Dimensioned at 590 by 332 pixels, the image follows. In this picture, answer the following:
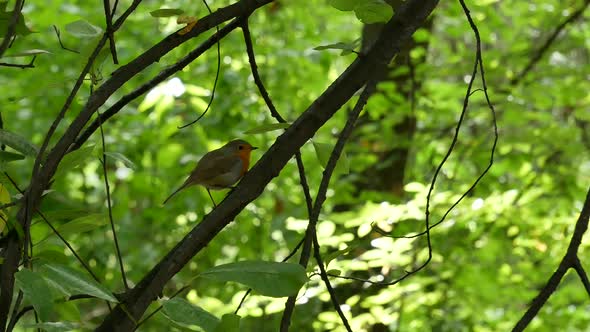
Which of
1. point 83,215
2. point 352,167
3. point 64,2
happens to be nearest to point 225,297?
point 352,167

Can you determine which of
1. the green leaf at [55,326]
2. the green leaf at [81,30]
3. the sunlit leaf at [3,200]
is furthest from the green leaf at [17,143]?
the green leaf at [55,326]

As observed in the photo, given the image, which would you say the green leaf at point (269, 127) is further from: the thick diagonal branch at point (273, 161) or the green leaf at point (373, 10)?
the green leaf at point (373, 10)

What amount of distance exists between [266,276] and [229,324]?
0.25ft

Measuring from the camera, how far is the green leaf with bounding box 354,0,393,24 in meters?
1.04

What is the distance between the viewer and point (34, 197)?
0.86 metres

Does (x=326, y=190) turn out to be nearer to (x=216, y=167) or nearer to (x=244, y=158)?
(x=216, y=167)

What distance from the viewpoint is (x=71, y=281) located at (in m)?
0.75

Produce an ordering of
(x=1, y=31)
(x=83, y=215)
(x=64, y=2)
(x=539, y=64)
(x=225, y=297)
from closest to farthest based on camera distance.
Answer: (x=1, y=31) < (x=83, y=215) < (x=539, y=64) < (x=225, y=297) < (x=64, y=2)

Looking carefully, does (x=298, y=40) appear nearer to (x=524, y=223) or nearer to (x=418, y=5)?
(x=524, y=223)

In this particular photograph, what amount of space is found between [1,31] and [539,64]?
395 centimetres

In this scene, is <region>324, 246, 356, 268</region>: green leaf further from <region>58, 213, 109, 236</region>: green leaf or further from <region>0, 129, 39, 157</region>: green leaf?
<region>0, 129, 39, 157</region>: green leaf

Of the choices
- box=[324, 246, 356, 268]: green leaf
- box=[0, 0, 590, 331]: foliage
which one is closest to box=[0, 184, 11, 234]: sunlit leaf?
box=[324, 246, 356, 268]: green leaf

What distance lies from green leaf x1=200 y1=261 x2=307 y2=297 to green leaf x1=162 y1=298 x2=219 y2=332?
37 millimetres

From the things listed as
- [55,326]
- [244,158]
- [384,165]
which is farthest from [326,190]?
[384,165]
